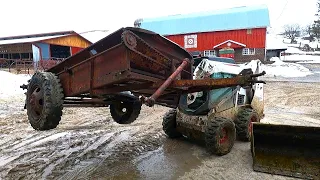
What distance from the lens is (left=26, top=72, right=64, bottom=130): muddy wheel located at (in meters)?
3.96

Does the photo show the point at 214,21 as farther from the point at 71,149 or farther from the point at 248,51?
the point at 71,149

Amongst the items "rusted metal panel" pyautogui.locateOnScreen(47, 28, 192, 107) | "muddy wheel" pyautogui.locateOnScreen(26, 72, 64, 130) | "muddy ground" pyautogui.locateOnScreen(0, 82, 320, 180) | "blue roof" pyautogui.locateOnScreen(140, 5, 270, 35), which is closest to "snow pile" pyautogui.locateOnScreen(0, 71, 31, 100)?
"muddy ground" pyautogui.locateOnScreen(0, 82, 320, 180)

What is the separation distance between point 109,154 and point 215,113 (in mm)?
2278

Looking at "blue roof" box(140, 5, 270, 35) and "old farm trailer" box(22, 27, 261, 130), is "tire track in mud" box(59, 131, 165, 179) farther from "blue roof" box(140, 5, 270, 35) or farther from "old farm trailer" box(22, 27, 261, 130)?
"blue roof" box(140, 5, 270, 35)

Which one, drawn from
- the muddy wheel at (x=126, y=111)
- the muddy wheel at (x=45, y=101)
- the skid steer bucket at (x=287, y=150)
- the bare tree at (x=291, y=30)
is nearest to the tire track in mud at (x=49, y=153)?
the muddy wheel at (x=126, y=111)

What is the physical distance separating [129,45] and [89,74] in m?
0.91

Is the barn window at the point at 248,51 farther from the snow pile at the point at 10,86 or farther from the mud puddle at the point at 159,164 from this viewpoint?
the mud puddle at the point at 159,164

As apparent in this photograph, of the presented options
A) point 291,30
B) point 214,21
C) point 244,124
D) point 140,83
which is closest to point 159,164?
point 140,83

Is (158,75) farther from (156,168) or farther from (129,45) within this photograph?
(156,168)

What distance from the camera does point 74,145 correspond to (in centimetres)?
632

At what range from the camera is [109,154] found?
5.81 metres

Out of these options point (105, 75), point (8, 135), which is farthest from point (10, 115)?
point (105, 75)

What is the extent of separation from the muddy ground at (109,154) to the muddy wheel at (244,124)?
0.19 metres

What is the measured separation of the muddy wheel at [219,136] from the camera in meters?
5.29
